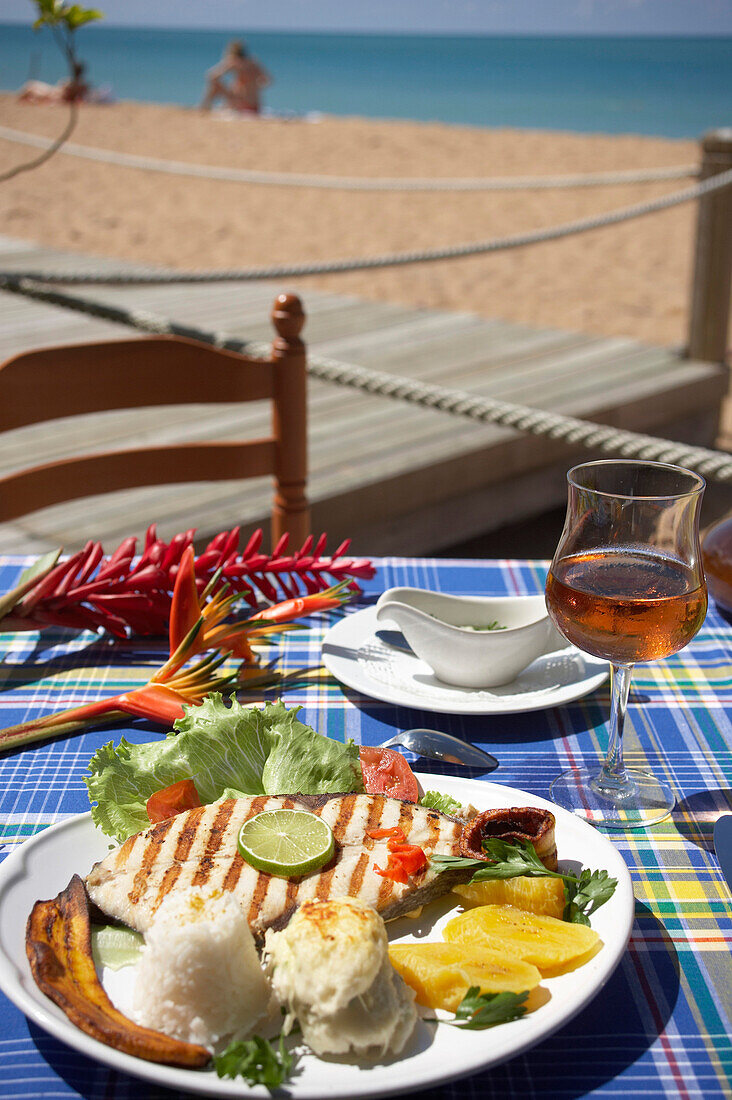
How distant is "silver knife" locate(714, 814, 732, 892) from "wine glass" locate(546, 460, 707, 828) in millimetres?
53

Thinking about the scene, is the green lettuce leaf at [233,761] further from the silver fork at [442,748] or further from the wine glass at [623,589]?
the wine glass at [623,589]

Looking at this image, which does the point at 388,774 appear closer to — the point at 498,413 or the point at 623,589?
the point at 623,589

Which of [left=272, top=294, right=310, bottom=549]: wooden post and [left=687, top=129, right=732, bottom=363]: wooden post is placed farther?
[left=687, top=129, right=732, bottom=363]: wooden post

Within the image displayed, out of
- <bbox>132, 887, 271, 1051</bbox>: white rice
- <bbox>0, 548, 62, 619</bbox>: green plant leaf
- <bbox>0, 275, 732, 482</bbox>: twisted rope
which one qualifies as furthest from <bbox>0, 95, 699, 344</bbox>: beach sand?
<bbox>132, 887, 271, 1051</bbox>: white rice

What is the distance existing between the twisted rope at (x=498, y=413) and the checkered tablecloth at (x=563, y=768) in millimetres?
754

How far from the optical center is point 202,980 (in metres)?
0.58

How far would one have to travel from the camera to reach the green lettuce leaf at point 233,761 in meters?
0.86

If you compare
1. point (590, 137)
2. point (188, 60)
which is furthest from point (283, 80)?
point (590, 137)

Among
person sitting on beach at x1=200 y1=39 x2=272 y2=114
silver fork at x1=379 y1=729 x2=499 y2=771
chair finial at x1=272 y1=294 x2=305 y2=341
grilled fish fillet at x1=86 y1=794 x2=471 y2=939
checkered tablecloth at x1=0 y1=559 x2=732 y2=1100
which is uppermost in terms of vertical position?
person sitting on beach at x1=200 y1=39 x2=272 y2=114

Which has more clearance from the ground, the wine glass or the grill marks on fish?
the wine glass

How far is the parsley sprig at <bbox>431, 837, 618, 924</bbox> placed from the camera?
0.71m

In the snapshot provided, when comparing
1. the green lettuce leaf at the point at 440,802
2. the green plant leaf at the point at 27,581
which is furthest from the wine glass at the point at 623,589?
the green plant leaf at the point at 27,581

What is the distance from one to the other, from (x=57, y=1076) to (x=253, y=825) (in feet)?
0.65

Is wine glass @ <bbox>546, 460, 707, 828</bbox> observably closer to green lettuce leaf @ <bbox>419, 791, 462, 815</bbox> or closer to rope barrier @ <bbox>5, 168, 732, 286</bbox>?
green lettuce leaf @ <bbox>419, 791, 462, 815</bbox>
